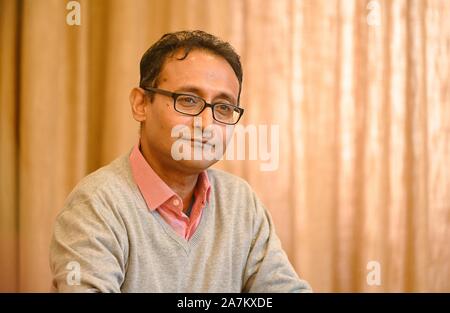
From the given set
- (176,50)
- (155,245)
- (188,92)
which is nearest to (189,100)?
(188,92)

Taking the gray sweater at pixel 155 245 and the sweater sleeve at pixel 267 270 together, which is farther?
the sweater sleeve at pixel 267 270

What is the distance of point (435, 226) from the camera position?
1521 millimetres

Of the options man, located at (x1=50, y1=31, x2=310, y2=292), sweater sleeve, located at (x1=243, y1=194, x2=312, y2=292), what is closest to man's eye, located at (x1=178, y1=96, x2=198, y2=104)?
man, located at (x1=50, y1=31, x2=310, y2=292)

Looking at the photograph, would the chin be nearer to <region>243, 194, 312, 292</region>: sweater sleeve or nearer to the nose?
the nose

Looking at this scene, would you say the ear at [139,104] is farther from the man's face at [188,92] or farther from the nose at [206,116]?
the nose at [206,116]

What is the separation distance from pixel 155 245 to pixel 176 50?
0.48 metres

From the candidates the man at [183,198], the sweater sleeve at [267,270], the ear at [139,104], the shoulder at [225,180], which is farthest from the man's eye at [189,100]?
the sweater sleeve at [267,270]

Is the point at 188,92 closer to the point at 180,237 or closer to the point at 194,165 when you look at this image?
the point at 194,165

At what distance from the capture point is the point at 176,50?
112 cm

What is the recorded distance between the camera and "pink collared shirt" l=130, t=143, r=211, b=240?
1043mm

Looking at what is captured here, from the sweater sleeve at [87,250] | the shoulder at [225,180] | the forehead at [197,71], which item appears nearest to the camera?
the sweater sleeve at [87,250]

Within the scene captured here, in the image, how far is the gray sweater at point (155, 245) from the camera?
2.88 ft
